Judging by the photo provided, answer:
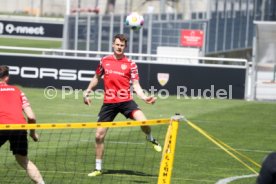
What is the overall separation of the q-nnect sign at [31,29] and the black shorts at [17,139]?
103ft

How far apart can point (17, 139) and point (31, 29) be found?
35.8 meters

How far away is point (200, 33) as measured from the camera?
3659cm

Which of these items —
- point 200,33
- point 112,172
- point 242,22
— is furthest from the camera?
point 242,22

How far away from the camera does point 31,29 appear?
156ft

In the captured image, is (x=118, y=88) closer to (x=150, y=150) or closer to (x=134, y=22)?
(x=150, y=150)

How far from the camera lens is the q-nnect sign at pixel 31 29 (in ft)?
146

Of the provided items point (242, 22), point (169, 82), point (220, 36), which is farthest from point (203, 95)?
point (242, 22)

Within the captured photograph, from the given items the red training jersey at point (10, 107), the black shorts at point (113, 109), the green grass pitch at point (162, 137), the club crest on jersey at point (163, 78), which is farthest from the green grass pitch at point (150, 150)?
the red training jersey at point (10, 107)

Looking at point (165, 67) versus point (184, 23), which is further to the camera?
point (184, 23)

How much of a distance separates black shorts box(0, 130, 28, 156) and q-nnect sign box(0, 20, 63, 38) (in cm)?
3142

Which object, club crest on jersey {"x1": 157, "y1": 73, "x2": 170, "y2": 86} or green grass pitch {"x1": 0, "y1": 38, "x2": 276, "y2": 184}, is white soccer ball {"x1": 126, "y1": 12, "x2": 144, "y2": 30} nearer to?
green grass pitch {"x1": 0, "y1": 38, "x2": 276, "y2": 184}

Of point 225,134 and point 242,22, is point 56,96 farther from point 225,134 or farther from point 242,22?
point 242,22

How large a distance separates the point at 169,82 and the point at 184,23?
31.2 feet

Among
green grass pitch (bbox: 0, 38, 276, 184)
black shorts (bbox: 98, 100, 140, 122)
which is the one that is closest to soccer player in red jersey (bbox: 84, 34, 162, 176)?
black shorts (bbox: 98, 100, 140, 122)
